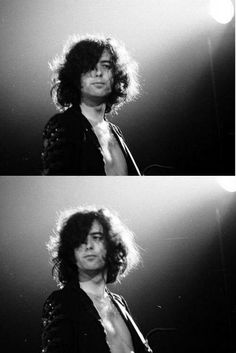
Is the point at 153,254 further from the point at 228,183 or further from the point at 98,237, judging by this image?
the point at 228,183

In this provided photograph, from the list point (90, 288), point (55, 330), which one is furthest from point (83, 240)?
point (55, 330)

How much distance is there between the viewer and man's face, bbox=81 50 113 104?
1626mm

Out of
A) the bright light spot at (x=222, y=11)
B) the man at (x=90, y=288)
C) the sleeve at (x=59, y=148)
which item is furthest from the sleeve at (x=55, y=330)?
the bright light spot at (x=222, y=11)

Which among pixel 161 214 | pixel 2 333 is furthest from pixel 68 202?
pixel 2 333

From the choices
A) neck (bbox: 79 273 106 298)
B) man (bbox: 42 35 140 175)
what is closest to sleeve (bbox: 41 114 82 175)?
man (bbox: 42 35 140 175)

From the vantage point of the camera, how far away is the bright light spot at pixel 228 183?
1.66 m

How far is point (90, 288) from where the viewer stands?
1.57m

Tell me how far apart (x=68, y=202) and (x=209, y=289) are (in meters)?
0.41

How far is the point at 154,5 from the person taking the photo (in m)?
1.68

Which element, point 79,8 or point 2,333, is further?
point 79,8

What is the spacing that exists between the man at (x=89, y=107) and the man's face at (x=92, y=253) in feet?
0.50

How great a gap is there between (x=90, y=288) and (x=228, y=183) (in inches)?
17.3

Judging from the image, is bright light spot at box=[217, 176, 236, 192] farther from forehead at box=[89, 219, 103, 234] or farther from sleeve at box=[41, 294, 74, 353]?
sleeve at box=[41, 294, 74, 353]

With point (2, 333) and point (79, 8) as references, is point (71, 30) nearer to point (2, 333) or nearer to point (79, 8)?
point (79, 8)
